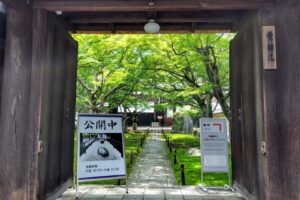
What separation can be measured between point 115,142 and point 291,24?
369 centimetres

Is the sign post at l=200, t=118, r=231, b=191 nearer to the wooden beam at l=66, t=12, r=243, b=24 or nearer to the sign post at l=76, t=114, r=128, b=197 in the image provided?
the sign post at l=76, t=114, r=128, b=197

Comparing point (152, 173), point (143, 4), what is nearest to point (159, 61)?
point (152, 173)

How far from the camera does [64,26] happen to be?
4.88 meters

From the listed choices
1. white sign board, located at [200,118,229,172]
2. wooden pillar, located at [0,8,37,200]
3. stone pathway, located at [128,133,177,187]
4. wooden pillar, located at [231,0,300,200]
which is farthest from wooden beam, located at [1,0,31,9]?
stone pathway, located at [128,133,177,187]

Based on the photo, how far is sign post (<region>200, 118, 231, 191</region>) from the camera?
241 inches

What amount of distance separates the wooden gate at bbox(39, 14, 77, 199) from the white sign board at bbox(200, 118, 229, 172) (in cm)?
306

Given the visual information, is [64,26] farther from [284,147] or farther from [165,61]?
[165,61]

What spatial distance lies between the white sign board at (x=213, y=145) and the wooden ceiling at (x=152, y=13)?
2.24m

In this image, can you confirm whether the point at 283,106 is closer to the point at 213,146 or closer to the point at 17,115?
the point at 213,146

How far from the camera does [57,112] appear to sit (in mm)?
4543

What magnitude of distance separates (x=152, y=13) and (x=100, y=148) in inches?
110

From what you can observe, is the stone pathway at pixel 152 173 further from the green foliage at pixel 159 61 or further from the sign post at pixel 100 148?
the green foliage at pixel 159 61

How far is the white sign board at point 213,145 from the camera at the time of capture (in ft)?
20.1

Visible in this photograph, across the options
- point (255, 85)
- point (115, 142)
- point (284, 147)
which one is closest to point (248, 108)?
point (255, 85)
